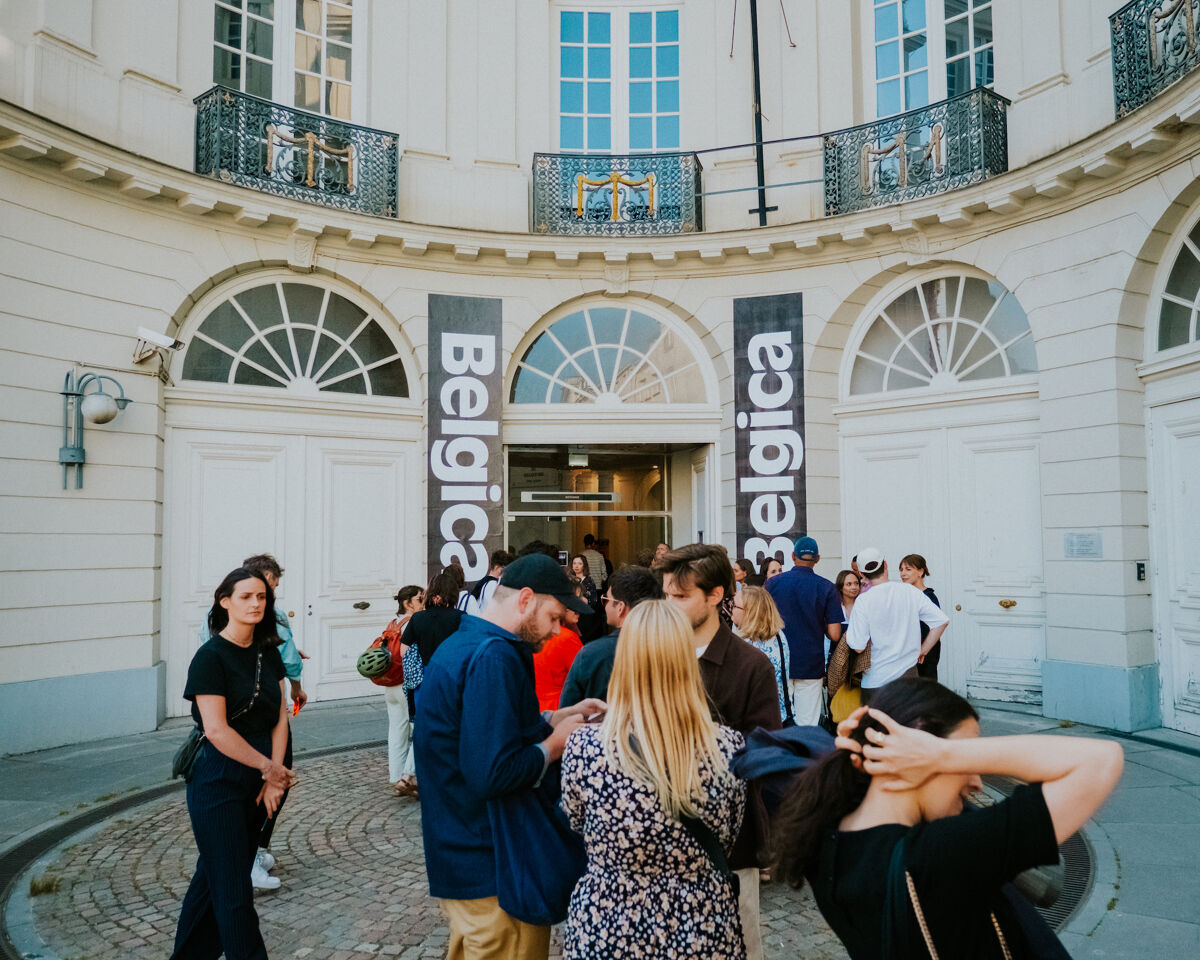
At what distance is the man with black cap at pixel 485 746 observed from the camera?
244 cm

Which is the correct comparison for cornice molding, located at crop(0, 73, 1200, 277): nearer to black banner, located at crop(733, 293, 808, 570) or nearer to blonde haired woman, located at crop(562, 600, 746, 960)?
black banner, located at crop(733, 293, 808, 570)

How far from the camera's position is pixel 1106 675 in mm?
7742

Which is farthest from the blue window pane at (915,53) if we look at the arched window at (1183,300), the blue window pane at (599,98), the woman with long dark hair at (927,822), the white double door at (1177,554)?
the woman with long dark hair at (927,822)

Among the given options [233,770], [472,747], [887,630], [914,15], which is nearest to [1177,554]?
[887,630]

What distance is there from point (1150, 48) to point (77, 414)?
10105 millimetres

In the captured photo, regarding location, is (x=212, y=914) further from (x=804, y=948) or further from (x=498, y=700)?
(x=804, y=948)

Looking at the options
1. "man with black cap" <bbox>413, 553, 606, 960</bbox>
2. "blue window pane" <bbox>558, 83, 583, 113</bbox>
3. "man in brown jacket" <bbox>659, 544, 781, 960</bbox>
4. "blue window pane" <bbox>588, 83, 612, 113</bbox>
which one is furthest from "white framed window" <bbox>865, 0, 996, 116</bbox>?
"man with black cap" <bbox>413, 553, 606, 960</bbox>

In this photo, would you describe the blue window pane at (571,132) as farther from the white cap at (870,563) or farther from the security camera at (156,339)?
the white cap at (870,563)

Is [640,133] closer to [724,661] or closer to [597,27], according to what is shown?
[597,27]

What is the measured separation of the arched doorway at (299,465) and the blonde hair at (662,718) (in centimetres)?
805

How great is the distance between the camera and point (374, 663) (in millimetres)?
5574

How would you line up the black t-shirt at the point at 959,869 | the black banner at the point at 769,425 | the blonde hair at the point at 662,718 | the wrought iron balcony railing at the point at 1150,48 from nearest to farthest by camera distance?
the black t-shirt at the point at 959,869 < the blonde hair at the point at 662,718 < the wrought iron balcony railing at the point at 1150,48 < the black banner at the point at 769,425

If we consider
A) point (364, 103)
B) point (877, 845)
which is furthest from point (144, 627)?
point (877, 845)

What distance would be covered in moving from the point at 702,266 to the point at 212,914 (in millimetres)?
8950
